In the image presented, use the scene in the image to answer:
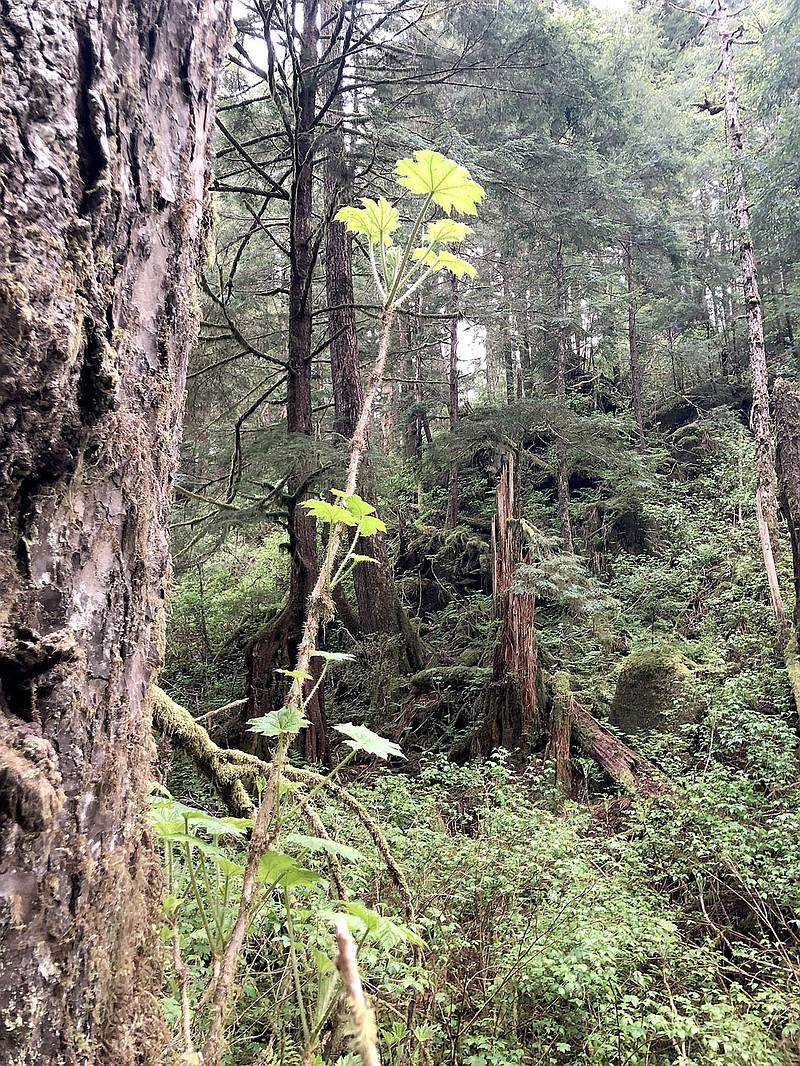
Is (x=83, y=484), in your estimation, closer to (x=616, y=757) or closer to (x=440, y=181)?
(x=440, y=181)

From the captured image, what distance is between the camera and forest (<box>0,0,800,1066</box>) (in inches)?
26.3

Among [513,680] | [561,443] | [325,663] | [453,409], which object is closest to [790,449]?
[513,680]

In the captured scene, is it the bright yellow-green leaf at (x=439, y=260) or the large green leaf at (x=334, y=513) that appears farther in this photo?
the bright yellow-green leaf at (x=439, y=260)

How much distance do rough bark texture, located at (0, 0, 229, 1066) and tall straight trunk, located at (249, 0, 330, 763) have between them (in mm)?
4921

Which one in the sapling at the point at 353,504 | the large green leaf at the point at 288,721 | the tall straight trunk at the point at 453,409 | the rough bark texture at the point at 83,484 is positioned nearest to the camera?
the rough bark texture at the point at 83,484

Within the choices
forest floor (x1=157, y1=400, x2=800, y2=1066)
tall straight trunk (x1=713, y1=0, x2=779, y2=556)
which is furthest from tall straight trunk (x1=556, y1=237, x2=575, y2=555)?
tall straight trunk (x1=713, y1=0, x2=779, y2=556)

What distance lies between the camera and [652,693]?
674 centimetres

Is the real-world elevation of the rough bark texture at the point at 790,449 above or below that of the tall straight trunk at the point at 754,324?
below

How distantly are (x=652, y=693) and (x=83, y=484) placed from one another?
698 centimetres

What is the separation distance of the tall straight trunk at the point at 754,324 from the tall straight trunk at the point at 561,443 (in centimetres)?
270

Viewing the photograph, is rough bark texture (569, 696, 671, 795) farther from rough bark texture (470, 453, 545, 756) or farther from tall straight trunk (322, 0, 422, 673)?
tall straight trunk (322, 0, 422, 673)

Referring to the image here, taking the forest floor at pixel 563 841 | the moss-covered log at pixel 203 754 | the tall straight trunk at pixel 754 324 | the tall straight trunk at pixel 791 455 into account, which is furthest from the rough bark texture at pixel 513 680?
the moss-covered log at pixel 203 754

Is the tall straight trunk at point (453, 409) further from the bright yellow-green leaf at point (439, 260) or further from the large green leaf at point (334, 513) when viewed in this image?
the large green leaf at point (334, 513)

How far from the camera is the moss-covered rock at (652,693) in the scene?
6461 mm
